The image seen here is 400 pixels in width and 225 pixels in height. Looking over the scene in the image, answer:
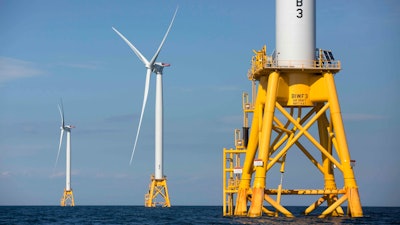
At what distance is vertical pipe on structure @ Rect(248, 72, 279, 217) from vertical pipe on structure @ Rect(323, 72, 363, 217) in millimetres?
5005

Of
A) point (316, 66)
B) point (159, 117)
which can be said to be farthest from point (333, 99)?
point (159, 117)

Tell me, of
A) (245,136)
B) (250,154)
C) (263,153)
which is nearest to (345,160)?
(263,153)

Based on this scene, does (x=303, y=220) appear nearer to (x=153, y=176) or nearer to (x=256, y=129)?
(x=256, y=129)

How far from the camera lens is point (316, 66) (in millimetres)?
73250

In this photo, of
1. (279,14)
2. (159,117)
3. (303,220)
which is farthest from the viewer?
(159,117)

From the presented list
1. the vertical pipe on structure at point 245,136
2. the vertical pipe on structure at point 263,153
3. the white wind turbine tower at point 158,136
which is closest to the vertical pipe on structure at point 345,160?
the vertical pipe on structure at point 263,153

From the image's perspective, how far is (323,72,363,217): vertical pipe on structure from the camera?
70.2 m

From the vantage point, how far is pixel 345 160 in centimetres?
7081

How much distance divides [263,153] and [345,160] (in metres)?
→ 6.73

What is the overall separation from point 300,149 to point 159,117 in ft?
209

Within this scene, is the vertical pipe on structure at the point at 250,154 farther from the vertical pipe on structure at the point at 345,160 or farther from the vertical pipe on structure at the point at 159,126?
the vertical pipe on structure at the point at 159,126

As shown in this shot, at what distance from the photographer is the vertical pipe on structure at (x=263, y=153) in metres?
69.8

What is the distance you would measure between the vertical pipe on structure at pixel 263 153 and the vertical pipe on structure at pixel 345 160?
16.4 ft

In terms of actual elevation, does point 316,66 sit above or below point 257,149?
above
